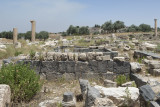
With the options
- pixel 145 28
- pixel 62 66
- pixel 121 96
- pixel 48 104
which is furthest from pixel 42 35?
pixel 121 96

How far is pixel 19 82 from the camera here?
14.1 ft

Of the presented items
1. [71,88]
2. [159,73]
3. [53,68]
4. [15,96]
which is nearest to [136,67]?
[159,73]

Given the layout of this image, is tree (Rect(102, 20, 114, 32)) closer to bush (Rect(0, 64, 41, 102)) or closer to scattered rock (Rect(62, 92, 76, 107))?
bush (Rect(0, 64, 41, 102))

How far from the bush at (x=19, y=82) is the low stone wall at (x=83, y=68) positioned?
166 centimetres

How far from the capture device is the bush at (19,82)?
4.05 m

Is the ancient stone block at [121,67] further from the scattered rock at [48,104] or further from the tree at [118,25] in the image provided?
the tree at [118,25]

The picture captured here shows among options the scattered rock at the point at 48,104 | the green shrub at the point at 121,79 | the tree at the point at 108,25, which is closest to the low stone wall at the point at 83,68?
the green shrub at the point at 121,79

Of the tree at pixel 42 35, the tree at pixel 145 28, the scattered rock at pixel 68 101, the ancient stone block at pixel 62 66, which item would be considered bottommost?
the scattered rock at pixel 68 101

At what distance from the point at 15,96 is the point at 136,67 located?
4.14 m

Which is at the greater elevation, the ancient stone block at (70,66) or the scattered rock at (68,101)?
the ancient stone block at (70,66)

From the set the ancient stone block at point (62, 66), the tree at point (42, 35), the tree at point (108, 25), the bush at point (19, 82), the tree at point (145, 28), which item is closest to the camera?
the bush at point (19, 82)

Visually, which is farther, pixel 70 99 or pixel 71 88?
pixel 71 88

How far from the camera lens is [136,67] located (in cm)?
590

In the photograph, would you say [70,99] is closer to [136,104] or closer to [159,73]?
[136,104]
